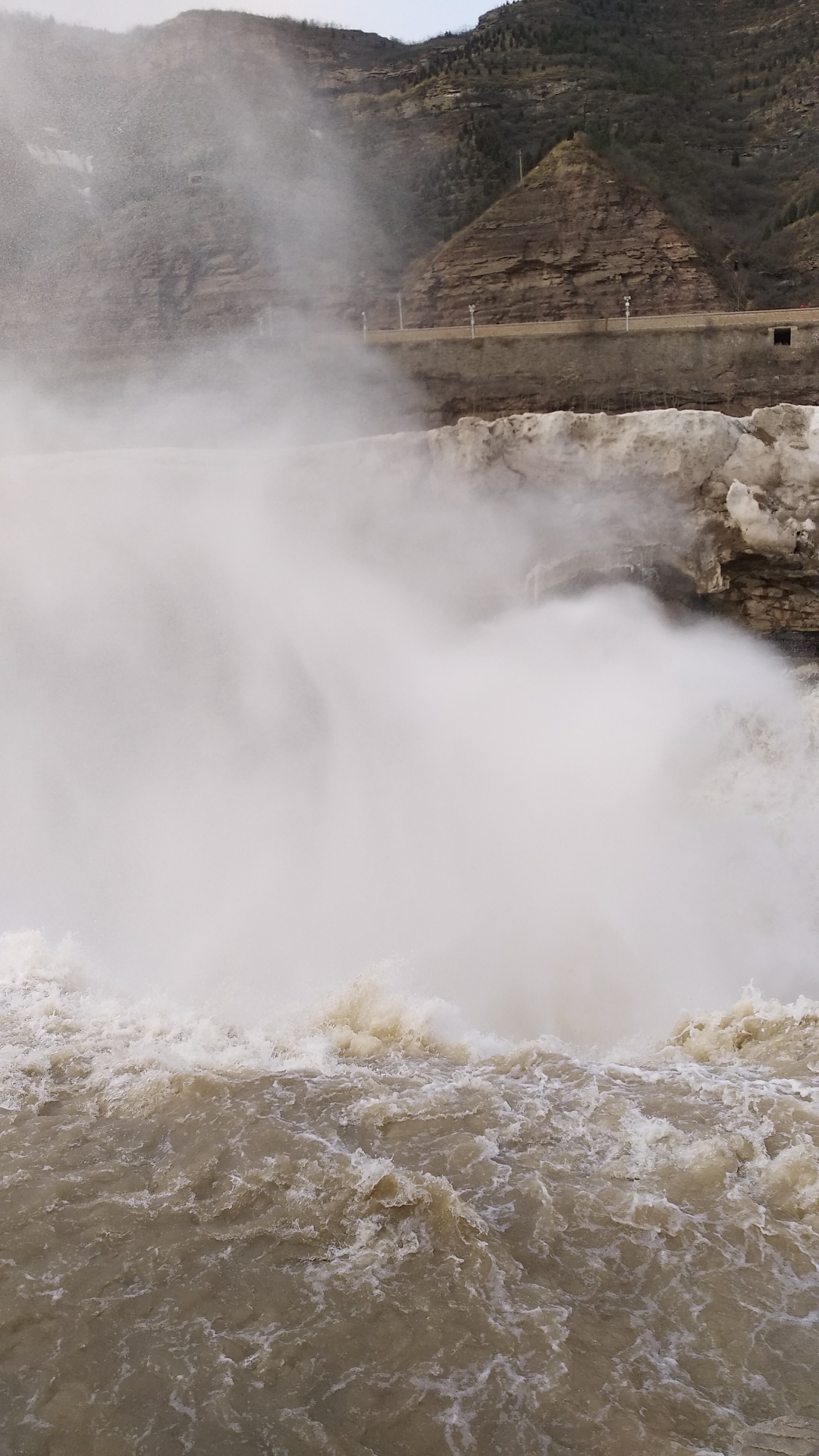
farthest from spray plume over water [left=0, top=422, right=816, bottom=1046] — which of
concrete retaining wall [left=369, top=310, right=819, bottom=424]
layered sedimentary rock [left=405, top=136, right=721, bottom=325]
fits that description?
layered sedimentary rock [left=405, top=136, right=721, bottom=325]

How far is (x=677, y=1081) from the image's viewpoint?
486 centimetres

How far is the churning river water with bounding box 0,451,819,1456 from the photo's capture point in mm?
3174

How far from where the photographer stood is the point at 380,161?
837 inches

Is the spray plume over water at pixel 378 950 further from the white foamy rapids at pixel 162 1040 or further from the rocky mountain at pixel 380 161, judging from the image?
the rocky mountain at pixel 380 161

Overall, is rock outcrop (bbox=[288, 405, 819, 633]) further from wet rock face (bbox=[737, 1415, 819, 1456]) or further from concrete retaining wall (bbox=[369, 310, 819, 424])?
wet rock face (bbox=[737, 1415, 819, 1456])

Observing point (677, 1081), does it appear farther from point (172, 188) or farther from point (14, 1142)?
point (172, 188)

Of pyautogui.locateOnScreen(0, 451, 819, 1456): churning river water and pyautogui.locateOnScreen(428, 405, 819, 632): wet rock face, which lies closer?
pyautogui.locateOnScreen(0, 451, 819, 1456): churning river water

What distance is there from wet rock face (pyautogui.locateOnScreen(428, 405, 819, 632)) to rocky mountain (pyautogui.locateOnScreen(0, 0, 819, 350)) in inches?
333

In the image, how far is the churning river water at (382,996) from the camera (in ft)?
10.4

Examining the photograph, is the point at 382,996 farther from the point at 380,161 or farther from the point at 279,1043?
the point at 380,161

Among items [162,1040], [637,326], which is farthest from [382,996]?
[637,326]

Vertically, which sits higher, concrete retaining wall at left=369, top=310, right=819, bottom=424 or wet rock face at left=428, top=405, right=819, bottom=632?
concrete retaining wall at left=369, top=310, right=819, bottom=424

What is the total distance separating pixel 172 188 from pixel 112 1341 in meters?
24.6

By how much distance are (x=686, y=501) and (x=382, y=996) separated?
205 inches
